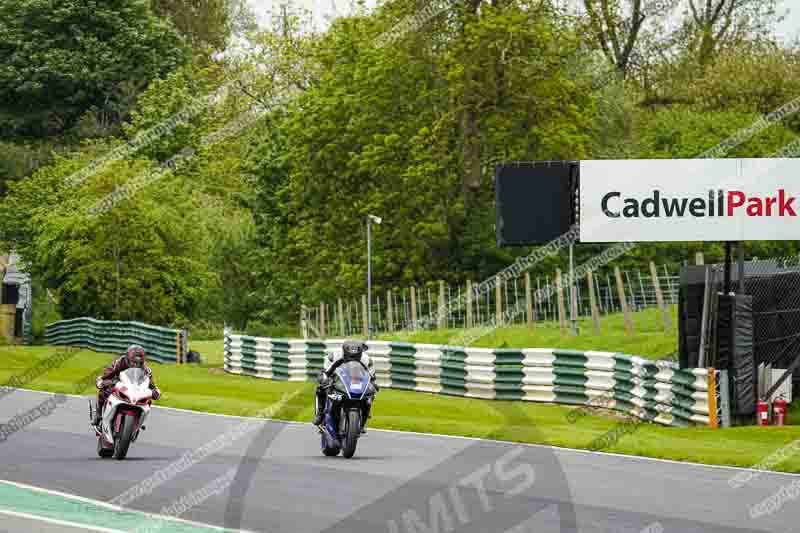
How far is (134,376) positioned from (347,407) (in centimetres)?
238

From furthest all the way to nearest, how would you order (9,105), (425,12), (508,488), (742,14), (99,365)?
1. (9,105)
2. (742,14)
3. (425,12)
4. (99,365)
5. (508,488)

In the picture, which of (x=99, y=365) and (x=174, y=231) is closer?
(x=99, y=365)

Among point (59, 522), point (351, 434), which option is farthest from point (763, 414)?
point (59, 522)

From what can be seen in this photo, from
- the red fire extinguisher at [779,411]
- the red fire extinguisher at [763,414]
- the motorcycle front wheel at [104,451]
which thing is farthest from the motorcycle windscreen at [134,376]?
the red fire extinguisher at [779,411]

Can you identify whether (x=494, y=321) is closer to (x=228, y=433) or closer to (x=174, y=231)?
(x=174, y=231)

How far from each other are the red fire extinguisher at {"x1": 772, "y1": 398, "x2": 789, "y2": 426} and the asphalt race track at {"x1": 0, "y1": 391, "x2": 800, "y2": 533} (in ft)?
18.9

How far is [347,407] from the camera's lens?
18219 millimetres

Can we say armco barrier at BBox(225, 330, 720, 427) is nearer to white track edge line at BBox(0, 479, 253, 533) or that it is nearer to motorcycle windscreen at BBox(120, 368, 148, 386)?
motorcycle windscreen at BBox(120, 368, 148, 386)

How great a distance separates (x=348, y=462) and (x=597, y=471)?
2.72 m

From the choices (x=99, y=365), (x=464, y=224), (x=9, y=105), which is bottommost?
(x=99, y=365)

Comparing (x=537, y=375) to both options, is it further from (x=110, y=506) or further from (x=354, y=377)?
(x=110, y=506)

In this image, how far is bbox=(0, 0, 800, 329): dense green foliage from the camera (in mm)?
56219

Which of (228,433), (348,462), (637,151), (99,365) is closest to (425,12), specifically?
(637,151)

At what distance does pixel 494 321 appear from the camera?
157 ft
